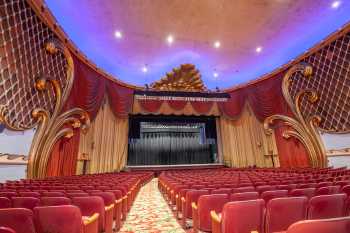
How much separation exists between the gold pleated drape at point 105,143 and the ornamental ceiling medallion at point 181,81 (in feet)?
12.6

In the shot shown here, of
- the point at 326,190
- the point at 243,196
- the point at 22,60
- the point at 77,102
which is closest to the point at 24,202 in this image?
the point at 243,196

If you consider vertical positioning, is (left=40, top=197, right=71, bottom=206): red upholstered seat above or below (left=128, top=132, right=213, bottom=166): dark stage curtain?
below

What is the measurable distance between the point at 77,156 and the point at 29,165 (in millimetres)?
2870

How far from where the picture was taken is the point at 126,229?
2863 millimetres

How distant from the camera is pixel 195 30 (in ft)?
33.3

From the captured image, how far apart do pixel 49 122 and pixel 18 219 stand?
22.7 ft

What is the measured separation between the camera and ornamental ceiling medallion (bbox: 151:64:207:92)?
13.3 meters

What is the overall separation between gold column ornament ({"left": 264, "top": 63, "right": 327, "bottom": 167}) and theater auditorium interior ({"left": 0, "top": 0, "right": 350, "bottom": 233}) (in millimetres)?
57

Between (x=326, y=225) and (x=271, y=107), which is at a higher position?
(x=271, y=107)

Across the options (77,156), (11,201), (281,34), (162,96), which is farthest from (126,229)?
(281,34)

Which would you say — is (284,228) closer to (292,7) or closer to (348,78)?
(348,78)

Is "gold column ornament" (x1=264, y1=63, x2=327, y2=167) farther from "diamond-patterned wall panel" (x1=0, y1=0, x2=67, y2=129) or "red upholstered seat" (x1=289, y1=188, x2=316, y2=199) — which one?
"diamond-patterned wall panel" (x1=0, y1=0, x2=67, y2=129)

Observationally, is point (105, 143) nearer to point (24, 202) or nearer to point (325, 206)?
point (24, 202)

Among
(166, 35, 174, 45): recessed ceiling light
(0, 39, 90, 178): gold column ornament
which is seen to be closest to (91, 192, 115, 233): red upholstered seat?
(0, 39, 90, 178): gold column ornament
